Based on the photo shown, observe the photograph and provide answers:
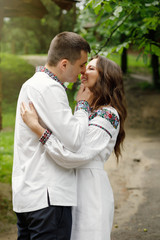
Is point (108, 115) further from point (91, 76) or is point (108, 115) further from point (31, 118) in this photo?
point (31, 118)

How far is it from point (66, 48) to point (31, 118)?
19.8 inches

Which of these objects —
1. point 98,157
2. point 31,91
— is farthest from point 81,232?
point 31,91

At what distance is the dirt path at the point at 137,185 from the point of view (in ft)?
15.0

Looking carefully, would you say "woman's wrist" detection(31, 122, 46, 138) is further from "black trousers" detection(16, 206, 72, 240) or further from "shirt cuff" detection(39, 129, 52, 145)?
"black trousers" detection(16, 206, 72, 240)

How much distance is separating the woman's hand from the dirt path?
274cm

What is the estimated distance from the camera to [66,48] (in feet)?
7.05

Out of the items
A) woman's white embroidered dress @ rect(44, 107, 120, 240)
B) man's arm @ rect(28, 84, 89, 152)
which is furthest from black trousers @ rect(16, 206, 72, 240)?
man's arm @ rect(28, 84, 89, 152)

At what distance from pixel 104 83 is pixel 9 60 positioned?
18260 mm

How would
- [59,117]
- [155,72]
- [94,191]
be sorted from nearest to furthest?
[59,117] < [94,191] < [155,72]

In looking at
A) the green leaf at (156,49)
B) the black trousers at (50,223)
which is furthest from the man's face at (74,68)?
the green leaf at (156,49)

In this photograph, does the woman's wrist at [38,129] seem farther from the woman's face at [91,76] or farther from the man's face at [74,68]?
the woman's face at [91,76]

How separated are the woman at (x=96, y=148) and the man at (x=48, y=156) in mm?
75

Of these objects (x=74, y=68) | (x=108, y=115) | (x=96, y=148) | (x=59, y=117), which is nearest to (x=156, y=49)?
(x=108, y=115)

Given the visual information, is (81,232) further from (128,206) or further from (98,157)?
(128,206)
